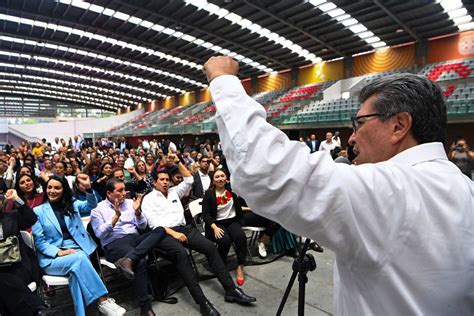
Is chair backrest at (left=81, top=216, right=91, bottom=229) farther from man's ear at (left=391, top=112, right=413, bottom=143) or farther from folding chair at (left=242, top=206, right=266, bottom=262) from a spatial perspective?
man's ear at (left=391, top=112, right=413, bottom=143)

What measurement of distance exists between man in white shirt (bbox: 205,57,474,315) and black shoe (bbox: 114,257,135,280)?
256cm

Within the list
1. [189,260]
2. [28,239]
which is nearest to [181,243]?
[189,260]

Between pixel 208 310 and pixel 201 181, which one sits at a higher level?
pixel 201 181

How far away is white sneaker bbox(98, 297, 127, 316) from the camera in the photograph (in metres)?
2.69

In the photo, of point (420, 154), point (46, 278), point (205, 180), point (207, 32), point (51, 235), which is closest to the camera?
point (420, 154)

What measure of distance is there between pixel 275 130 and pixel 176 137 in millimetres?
27386

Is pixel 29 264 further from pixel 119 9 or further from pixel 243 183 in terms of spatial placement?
pixel 119 9

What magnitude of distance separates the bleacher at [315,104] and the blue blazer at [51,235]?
15.3ft

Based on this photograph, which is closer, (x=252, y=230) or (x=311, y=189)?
(x=311, y=189)

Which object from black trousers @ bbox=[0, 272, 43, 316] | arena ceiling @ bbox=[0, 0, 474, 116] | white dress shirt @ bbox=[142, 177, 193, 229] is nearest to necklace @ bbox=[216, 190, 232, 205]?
white dress shirt @ bbox=[142, 177, 193, 229]

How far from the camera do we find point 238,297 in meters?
2.97

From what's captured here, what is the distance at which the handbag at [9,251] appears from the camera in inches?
95.7

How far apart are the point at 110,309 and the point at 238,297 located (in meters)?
1.27

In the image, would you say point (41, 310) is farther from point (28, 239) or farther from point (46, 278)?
point (28, 239)
